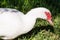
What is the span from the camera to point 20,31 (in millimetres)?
3355

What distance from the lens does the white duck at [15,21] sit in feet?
10.8

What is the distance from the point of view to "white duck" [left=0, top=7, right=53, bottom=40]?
Answer: 330cm

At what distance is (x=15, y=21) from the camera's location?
3.33 m

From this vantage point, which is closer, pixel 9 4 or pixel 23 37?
pixel 23 37

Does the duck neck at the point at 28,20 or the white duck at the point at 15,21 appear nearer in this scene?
the white duck at the point at 15,21

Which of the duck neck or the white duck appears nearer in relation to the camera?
the white duck

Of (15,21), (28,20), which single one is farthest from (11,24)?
(28,20)

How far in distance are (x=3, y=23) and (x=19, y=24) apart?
0.18 metres

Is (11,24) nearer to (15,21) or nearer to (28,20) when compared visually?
(15,21)

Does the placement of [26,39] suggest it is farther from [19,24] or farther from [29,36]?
[19,24]

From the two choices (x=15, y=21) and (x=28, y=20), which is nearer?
(x=15, y=21)

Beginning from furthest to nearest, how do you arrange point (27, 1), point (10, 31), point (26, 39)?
point (27, 1), point (26, 39), point (10, 31)

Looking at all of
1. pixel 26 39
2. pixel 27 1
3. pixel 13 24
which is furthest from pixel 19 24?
pixel 27 1

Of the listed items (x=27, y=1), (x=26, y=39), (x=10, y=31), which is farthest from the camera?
(x=27, y=1)
